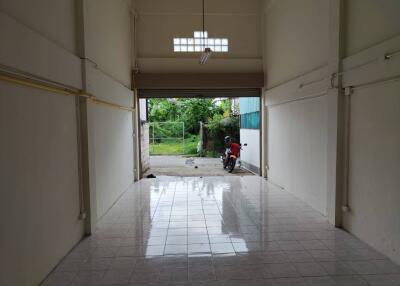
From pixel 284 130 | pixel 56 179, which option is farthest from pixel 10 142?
pixel 284 130

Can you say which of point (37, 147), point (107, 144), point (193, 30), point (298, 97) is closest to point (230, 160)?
point (193, 30)

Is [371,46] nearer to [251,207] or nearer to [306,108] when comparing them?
[306,108]

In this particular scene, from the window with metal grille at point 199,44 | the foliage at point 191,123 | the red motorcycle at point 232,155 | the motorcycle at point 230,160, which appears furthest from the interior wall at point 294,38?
the foliage at point 191,123

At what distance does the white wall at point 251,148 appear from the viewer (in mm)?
9758

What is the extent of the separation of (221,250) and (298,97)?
3.62m

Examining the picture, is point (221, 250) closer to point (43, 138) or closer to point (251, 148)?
point (43, 138)

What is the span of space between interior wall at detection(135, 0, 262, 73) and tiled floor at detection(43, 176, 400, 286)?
161 inches

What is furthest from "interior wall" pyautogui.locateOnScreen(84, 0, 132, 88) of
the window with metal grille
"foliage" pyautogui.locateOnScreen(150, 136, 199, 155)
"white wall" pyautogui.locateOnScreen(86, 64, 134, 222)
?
"foliage" pyautogui.locateOnScreen(150, 136, 199, 155)

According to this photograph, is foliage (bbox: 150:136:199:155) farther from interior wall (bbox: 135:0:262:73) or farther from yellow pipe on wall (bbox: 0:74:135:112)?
yellow pipe on wall (bbox: 0:74:135:112)

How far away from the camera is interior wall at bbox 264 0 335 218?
536 cm

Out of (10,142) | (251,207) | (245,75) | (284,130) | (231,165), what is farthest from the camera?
(231,165)

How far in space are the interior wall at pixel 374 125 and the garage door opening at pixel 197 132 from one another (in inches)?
197

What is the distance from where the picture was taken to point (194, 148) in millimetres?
16328

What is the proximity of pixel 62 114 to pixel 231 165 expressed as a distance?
691 cm
